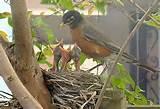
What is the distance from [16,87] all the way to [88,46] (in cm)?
83

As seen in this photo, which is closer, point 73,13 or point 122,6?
point 122,6

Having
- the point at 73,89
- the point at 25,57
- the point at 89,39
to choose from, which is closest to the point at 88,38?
the point at 89,39

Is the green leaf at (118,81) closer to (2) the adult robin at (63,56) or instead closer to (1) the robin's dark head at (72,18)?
(2) the adult robin at (63,56)

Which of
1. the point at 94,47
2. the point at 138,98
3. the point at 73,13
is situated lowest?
the point at 138,98

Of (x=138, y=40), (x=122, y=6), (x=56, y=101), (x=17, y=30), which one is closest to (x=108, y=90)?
(x=56, y=101)

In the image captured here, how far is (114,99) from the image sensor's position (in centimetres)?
83

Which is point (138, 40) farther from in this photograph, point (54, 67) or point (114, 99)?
point (114, 99)

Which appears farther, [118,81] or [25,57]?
[118,81]

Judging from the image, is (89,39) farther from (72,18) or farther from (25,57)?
(25,57)

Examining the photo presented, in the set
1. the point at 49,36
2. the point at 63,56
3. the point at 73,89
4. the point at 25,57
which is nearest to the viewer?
the point at 25,57

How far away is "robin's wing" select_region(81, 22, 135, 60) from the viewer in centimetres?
137

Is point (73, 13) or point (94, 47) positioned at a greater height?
point (73, 13)

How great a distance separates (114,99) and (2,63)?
317 mm

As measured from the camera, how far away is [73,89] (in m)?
0.94
